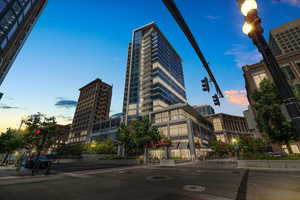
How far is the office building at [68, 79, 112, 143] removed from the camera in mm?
101994

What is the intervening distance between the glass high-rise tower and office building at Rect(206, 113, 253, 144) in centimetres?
3090

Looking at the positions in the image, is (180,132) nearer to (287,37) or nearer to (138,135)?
(138,135)

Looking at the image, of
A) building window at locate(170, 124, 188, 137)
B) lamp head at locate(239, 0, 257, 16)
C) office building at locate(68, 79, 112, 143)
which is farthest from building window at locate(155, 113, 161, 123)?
office building at locate(68, 79, 112, 143)

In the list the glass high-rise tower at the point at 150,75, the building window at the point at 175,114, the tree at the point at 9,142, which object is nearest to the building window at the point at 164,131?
the building window at the point at 175,114

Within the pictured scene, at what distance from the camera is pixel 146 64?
3413 inches

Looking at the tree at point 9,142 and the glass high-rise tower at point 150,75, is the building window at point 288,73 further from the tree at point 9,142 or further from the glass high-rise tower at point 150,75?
the tree at point 9,142

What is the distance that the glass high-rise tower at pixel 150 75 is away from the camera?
73.7 meters

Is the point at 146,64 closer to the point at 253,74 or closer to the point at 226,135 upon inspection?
the point at 253,74

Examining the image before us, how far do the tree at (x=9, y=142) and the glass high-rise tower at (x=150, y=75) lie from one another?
45.5 m

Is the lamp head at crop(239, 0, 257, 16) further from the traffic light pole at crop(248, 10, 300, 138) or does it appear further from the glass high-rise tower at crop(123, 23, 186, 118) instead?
the glass high-rise tower at crop(123, 23, 186, 118)

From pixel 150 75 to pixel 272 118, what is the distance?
6652 cm

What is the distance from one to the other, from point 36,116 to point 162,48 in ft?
280

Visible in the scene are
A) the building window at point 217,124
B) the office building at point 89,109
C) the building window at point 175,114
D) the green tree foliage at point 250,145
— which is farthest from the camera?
the office building at point 89,109

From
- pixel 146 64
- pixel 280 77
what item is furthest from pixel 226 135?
pixel 280 77
